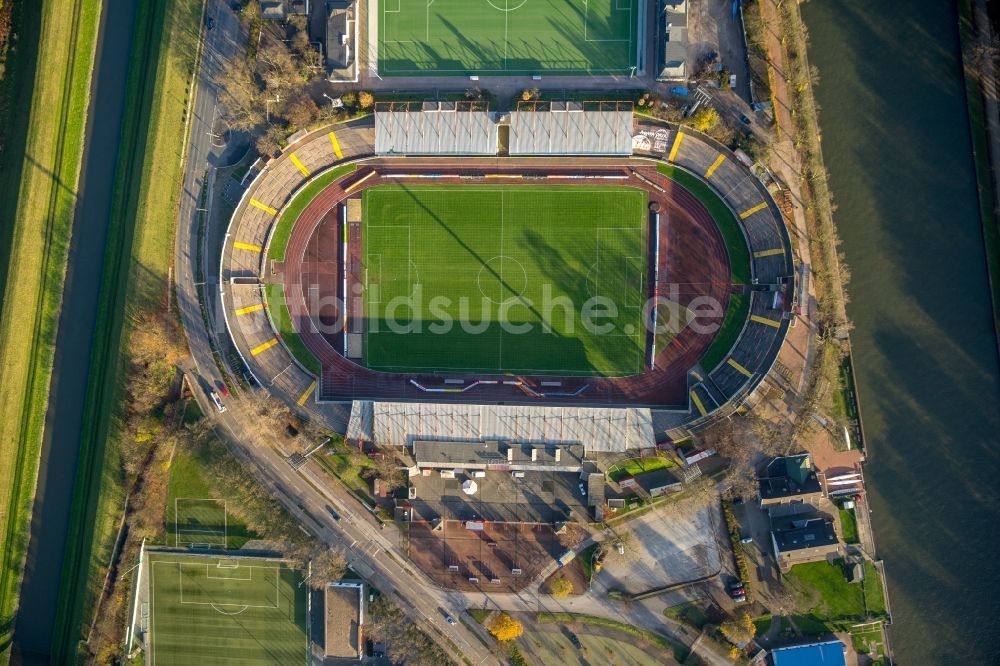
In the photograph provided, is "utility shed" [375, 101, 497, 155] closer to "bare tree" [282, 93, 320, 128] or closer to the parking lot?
"bare tree" [282, 93, 320, 128]

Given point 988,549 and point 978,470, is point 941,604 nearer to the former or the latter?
point 988,549

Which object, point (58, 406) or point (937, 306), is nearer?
point (937, 306)

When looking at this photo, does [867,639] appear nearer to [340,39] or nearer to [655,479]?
[655,479]

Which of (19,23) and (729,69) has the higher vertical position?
(19,23)

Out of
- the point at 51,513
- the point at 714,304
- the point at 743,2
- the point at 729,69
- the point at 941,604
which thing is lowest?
the point at 941,604

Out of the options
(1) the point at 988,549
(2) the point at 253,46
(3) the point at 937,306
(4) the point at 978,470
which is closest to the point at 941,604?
(1) the point at 988,549

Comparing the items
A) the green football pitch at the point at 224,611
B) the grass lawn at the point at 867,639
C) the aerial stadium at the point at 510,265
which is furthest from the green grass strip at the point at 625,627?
the green football pitch at the point at 224,611
